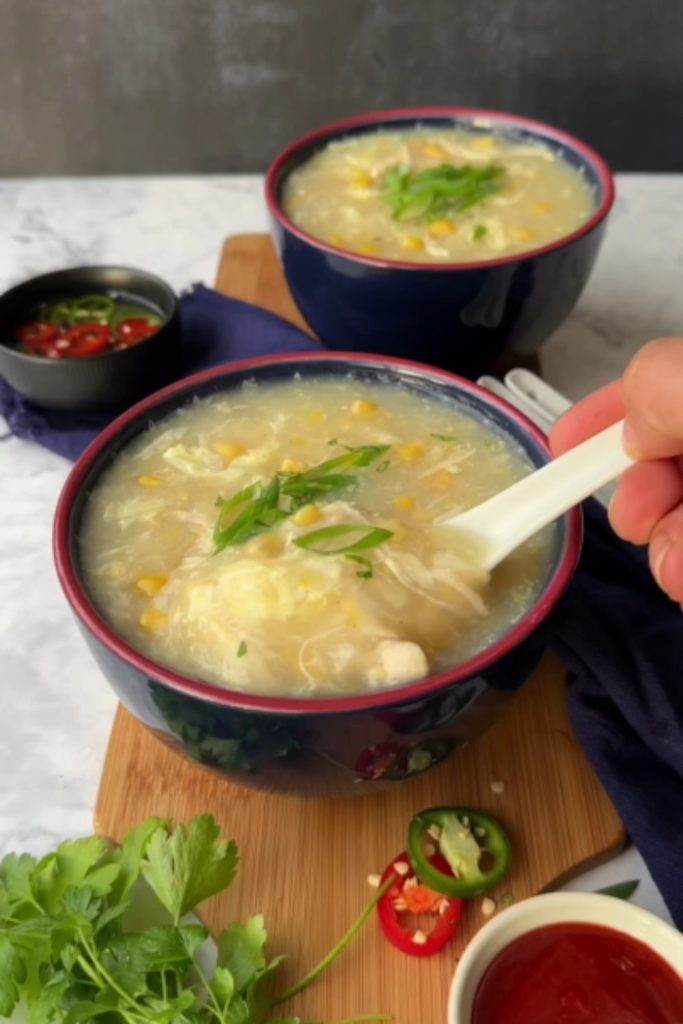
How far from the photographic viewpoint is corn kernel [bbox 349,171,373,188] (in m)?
2.00

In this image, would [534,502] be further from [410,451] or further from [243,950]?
[243,950]

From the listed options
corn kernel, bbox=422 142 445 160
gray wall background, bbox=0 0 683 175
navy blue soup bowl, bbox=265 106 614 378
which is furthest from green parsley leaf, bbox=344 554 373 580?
gray wall background, bbox=0 0 683 175

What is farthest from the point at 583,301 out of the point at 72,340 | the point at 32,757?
the point at 32,757

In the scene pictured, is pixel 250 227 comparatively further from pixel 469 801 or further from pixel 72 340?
pixel 469 801

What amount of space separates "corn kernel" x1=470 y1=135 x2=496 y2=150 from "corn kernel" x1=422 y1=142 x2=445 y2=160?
0.07 metres

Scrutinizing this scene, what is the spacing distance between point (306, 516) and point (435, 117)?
1.30m

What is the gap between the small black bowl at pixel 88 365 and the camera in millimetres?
1780

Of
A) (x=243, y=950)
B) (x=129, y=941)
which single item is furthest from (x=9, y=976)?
(x=243, y=950)

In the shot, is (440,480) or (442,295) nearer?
(440,480)

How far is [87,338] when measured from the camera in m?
1.93

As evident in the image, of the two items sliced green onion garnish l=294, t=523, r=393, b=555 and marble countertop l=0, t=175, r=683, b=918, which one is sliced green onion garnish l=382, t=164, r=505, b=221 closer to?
marble countertop l=0, t=175, r=683, b=918

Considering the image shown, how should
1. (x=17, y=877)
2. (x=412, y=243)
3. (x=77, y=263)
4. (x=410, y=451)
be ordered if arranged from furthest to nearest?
(x=77, y=263) < (x=412, y=243) < (x=410, y=451) < (x=17, y=877)

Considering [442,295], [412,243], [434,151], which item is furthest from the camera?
[434,151]

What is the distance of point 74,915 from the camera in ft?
3.41
